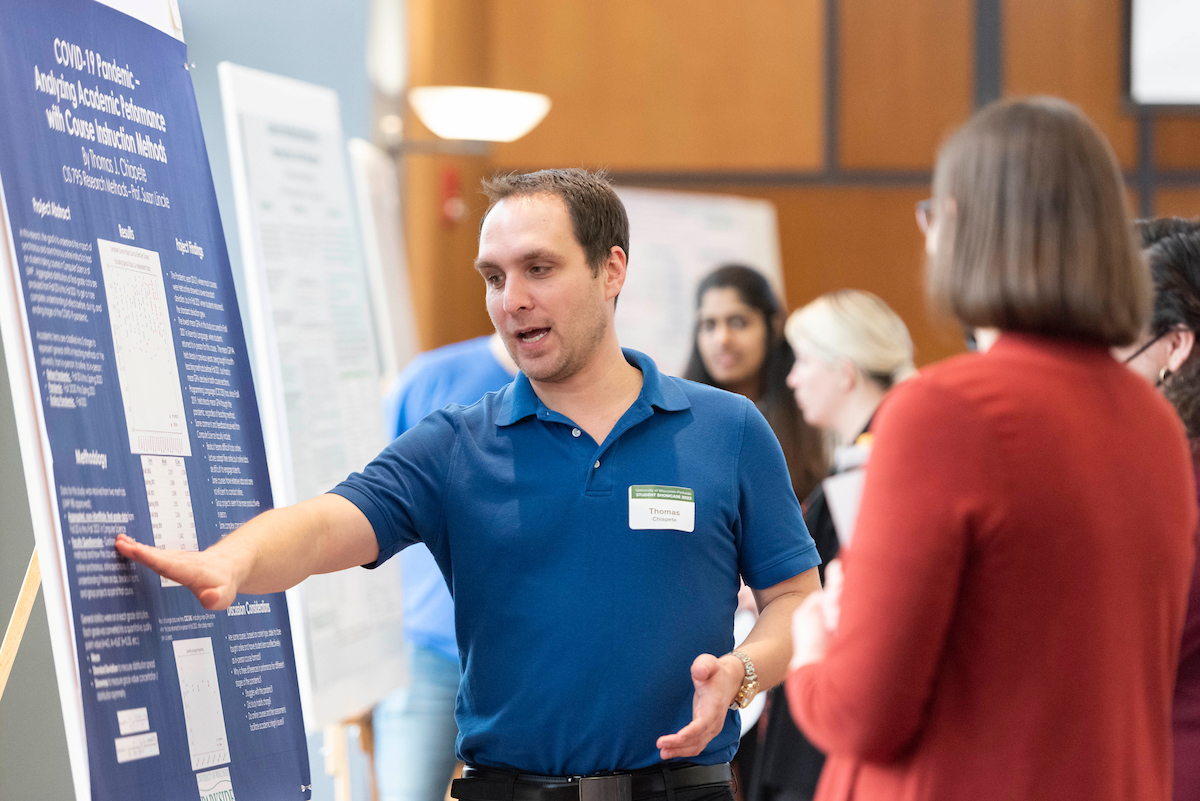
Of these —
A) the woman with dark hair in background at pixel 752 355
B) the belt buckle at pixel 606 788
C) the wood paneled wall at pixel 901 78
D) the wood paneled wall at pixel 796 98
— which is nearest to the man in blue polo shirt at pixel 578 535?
the belt buckle at pixel 606 788

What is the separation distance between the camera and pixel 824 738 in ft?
3.33

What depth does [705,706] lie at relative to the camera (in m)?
1.38

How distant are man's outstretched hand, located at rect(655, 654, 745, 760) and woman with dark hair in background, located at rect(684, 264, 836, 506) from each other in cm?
202

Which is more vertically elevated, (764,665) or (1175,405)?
(1175,405)

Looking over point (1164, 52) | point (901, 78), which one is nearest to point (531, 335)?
point (901, 78)

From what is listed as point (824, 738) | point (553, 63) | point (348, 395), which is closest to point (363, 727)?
point (348, 395)

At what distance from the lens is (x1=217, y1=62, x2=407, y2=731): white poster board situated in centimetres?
246

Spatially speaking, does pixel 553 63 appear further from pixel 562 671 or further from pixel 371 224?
pixel 562 671

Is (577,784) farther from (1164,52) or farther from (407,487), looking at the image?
(1164,52)

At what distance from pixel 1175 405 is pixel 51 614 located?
152 centimetres

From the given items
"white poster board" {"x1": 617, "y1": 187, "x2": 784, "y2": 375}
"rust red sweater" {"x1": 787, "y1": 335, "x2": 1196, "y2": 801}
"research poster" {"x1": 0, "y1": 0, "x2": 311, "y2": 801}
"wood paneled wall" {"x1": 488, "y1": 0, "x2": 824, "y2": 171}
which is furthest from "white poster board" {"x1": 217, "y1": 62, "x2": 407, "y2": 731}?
"wood paneled wall" {"x1": 488, "y1": 0, "x2": 824, "y2": 171}

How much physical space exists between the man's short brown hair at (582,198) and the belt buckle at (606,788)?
0.72 metres

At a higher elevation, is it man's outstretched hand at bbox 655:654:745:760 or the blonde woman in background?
the blonde woman in background

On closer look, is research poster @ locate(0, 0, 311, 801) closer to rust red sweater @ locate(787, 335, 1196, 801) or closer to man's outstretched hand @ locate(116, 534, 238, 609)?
man's outstretched hand @ locate(116, 534, 238, 609)
